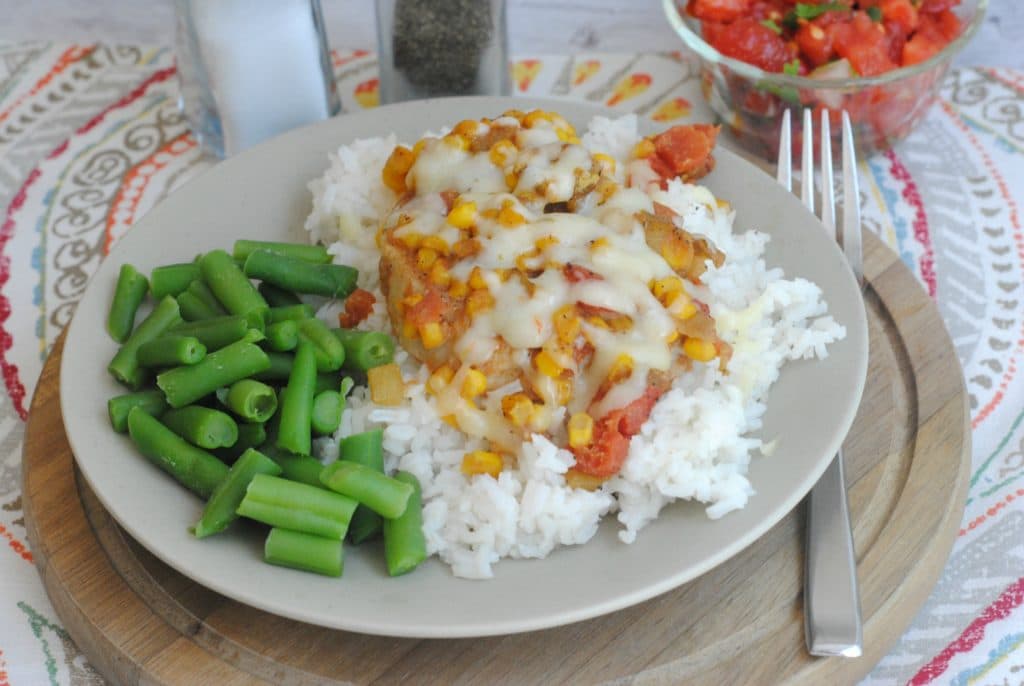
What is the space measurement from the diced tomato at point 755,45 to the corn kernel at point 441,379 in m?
2.11

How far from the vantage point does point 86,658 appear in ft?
9.43

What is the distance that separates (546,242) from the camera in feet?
Result: 9.54

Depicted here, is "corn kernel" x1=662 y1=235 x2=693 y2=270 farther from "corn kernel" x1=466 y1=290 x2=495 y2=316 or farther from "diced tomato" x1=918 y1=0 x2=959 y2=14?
"diced tomato" x1=918 y1=0 x2=959 y2=14

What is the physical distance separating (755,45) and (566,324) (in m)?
2.05

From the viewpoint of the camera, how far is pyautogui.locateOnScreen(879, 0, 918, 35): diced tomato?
438 cm

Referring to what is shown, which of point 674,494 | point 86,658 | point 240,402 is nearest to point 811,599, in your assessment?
point 674,494

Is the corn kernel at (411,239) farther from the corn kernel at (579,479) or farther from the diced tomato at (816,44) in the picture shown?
the diced tomato at (816,44)

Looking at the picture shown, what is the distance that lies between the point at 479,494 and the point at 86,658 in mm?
1106

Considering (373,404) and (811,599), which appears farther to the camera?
(373,404)

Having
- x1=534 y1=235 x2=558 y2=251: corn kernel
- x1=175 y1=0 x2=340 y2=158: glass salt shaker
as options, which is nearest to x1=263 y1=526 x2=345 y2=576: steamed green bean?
x1=534 y1=235 x2=558 y2=251: corn kernel

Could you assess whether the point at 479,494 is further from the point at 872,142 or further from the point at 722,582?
the point at 872,142

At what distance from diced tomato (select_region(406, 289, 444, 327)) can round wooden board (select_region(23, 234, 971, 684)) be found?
793mm

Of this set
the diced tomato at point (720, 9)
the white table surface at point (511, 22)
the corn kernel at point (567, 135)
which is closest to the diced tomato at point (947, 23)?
the diced tomato at point (720, 9)

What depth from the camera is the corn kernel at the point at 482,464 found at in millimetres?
2771
